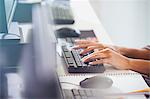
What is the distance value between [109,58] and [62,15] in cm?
56

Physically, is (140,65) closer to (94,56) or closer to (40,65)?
(94,56)

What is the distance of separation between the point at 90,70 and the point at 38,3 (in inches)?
26.6

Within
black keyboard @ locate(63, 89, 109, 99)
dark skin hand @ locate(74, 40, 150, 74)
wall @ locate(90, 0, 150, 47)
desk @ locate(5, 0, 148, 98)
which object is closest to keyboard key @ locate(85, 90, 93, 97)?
black keyboard @ locate(63, 89, 109, 99)

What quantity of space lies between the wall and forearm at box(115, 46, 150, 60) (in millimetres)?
1013

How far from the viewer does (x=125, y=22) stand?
2.63 m

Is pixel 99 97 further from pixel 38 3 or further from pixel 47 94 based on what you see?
pixel 38 3

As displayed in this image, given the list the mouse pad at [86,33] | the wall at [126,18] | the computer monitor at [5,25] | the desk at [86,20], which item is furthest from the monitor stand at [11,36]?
the wall at [126,18]

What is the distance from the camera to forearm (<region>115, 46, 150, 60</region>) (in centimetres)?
147

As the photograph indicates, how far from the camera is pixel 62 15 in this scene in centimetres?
176

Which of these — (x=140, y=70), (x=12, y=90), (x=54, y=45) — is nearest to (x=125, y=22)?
(x=140, y=70)

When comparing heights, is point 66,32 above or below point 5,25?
below

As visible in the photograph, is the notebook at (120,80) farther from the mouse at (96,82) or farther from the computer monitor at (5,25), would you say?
the computer monitor at (5,25)

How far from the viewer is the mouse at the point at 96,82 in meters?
1.09

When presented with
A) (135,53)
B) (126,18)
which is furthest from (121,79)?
(126,18)
